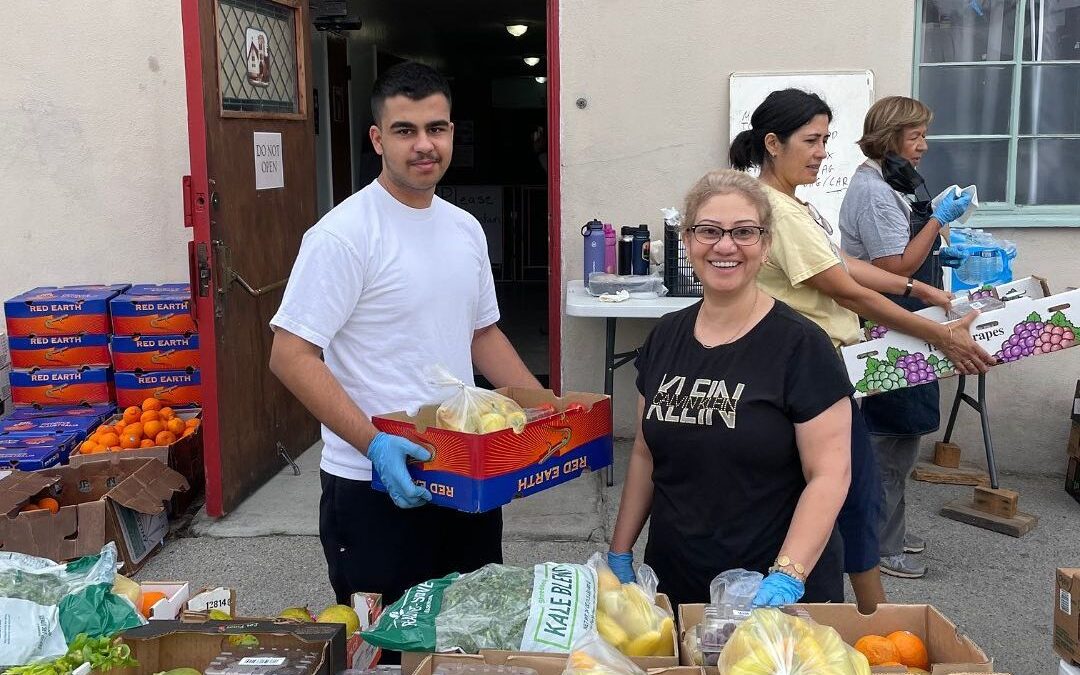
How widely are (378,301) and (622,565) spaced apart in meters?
0.92

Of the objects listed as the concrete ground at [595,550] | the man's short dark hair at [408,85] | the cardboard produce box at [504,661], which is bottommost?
the concrete ground at [595,550]

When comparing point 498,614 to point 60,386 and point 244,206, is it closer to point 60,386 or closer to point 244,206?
point 244,206

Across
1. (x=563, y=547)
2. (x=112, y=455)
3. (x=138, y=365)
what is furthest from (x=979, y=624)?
(x=138, y=365)

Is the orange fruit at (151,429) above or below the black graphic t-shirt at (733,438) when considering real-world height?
below

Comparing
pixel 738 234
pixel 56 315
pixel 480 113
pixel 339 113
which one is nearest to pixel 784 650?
pixel 738 234

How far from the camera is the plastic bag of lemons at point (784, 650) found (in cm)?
166

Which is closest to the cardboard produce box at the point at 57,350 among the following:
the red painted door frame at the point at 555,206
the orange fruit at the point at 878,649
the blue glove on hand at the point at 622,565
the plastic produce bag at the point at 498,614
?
the red painted door frame at the point at 555,206

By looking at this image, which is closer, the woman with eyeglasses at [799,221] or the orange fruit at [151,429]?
the woman with eyeglasses at [799,221]

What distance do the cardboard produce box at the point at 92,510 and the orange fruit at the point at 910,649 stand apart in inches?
128

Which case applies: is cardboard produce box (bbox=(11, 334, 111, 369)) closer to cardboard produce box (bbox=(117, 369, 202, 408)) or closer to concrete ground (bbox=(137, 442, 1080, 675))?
cardboard produce box (bbox=(117, 369, 202, 408))

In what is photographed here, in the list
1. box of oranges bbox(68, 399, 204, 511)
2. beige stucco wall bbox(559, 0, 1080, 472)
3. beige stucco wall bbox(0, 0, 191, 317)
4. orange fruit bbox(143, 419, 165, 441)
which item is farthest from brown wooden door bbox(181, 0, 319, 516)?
beige stucco wall bbox(559, 0, 1080, 472)

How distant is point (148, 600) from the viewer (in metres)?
2.59

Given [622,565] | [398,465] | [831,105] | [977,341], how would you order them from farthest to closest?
[831,105], [977,341], [622,565], [398,465]

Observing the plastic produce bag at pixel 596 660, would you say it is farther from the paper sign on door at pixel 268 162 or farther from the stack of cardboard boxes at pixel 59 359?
the stack of cardboard boxes at pixel 59 359
